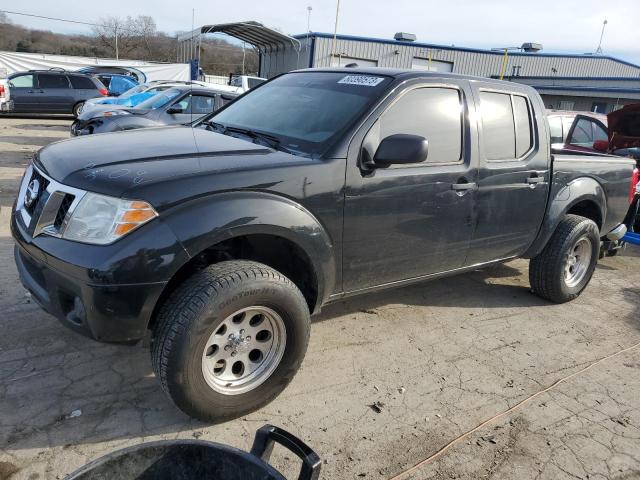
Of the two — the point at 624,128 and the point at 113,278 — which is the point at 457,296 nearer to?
the point at 113,278

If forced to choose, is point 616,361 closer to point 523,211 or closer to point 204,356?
point 523,211

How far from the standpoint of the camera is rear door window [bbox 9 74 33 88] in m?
16.6

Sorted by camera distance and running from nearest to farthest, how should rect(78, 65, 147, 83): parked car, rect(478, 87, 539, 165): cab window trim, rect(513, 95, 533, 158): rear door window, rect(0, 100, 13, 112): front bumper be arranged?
rect(478, 87, 539, 165): cab window trim < rect(513, 95, 533, 158): rear door window < rect(0, 100, 13, 112): front bumper < rect(78, 65, 147, 83): parked car

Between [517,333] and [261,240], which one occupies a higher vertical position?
[261,240]

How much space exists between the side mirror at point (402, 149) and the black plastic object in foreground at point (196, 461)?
1.75 meters

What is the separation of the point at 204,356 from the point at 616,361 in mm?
3049

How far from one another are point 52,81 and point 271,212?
1768 cm

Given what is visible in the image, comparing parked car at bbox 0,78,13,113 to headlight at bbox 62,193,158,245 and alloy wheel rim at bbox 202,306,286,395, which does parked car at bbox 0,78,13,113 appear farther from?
alloy wheel rim at bbox 202,306,286,395

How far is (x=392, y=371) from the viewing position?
338 centimetres

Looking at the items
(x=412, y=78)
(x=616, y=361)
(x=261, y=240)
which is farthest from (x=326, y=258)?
(x=616, y=361)

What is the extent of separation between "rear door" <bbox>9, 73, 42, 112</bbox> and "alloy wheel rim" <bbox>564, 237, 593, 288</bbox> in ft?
57.5

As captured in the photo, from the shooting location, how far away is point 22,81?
55.0 feet

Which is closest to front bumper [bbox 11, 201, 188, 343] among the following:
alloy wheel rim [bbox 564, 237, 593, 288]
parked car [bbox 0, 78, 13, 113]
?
alloy wheel rim [bbox 564, 237, 593, 288]

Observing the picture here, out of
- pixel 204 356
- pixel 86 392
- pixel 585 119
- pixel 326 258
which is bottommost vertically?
pixel 86 392
